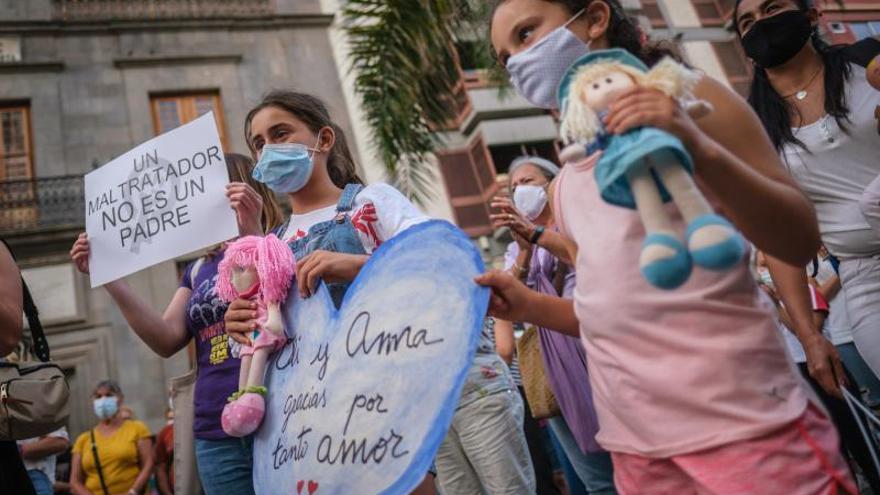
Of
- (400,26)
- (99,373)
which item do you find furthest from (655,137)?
(99,373)

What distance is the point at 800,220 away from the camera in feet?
3.21

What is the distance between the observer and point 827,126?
1.88 m

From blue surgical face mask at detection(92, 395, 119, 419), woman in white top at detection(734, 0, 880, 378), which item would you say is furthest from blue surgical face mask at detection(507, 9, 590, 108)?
blue surgical face mask at detection(92, 395, 119, 419)

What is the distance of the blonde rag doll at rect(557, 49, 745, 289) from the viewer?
0.69 meters

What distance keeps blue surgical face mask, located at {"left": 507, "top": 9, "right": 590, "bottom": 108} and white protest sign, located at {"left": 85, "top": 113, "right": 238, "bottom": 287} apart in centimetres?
114

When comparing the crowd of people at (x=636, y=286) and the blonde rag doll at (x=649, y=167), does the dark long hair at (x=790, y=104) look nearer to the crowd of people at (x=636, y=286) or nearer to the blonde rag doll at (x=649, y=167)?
the crowd of people at (x=636, y=286)

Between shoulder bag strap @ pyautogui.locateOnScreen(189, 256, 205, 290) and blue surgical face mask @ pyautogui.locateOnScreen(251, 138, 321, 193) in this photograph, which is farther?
shoulder bag strap @ pyautogui.locateOnScreen(189, 256, 205, 290)

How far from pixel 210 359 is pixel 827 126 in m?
2.20

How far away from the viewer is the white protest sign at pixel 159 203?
199 cm

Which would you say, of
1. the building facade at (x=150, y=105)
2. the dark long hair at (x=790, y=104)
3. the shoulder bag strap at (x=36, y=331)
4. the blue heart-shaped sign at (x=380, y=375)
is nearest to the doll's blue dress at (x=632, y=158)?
the blue heart-shaped sign at (x=380, y=375)

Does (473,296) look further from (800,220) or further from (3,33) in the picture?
(3,33)

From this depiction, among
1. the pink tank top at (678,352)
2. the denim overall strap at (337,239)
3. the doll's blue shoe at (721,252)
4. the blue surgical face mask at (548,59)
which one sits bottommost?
the pink tank top at (678,352)

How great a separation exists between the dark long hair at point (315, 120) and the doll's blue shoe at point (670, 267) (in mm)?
1396

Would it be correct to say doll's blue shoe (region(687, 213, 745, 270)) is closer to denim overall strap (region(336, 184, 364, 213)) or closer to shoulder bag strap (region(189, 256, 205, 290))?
denim overall strap (region(336, 184, 364, 213))
